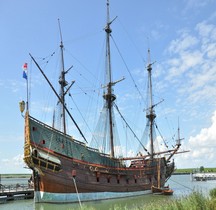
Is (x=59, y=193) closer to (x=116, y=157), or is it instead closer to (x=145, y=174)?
(x=116, y=157)

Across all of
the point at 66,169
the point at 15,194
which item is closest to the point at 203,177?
the point at 15,194

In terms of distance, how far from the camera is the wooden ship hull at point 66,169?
2412cm

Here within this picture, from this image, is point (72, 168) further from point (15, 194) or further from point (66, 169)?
point (15, 194)

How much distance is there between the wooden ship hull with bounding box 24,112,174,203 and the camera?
79.2 feet

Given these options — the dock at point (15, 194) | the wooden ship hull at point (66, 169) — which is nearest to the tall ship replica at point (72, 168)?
the wooden ship hull at point (66, 169)

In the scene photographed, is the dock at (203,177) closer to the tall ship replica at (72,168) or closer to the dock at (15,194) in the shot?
the tall ship replica at (72,168)

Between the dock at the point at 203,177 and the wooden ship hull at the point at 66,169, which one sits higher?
the wooden ship hull at the point at 66,169

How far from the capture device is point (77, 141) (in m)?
27.8

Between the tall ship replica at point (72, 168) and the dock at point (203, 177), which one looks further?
the dock at point (203, 177)

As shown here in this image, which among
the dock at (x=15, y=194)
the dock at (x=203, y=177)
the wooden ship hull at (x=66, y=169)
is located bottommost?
the dock at (x=203, y=177)

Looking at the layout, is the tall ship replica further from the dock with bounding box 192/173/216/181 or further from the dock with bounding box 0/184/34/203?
the dock with bounding box 192/173/216/181

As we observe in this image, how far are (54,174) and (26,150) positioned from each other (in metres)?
3.32

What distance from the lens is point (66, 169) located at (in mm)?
25609

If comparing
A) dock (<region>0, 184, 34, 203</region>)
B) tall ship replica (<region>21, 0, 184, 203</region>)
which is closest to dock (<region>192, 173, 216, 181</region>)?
tall ship replica (<region>21, 0, 184, 203</region>)
